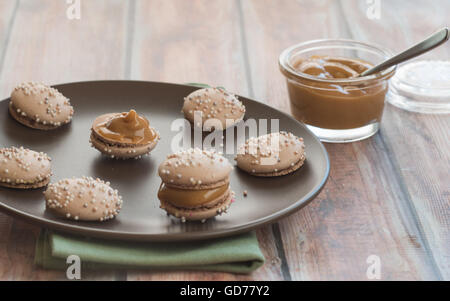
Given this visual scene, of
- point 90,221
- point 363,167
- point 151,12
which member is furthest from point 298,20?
point 90,221

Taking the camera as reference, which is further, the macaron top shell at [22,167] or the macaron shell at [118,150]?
the macaron shell at [118,150]

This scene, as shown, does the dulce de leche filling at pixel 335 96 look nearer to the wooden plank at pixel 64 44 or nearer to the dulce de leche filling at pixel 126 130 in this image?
the dulce de leche filling at pixel 126 130

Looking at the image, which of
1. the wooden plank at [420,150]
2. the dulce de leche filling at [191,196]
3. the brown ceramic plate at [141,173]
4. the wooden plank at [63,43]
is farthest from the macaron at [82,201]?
the wooden plank at [63,43]

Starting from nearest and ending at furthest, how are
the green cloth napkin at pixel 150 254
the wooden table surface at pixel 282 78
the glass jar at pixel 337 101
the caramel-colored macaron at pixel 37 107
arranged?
1. the green cloth napkin at pixel 150 254
2. the wooden table surface at pixel 282 78
3. the caramel-colored macaron at pixel 37 107
4. the glass jar at pixel 337 101

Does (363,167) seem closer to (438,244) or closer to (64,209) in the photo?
(438,244)

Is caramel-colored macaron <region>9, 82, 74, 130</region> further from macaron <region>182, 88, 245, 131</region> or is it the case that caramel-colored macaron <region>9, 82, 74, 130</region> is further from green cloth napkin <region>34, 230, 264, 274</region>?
green cloth napkin <region>34, 230, 264, 274</region>

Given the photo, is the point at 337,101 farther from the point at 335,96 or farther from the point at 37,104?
the point at 37,104

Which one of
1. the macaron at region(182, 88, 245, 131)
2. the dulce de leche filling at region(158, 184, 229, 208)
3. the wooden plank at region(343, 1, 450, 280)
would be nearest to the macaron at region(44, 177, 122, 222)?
the dulce de leche filling at region(158, 184, 229, 208)
